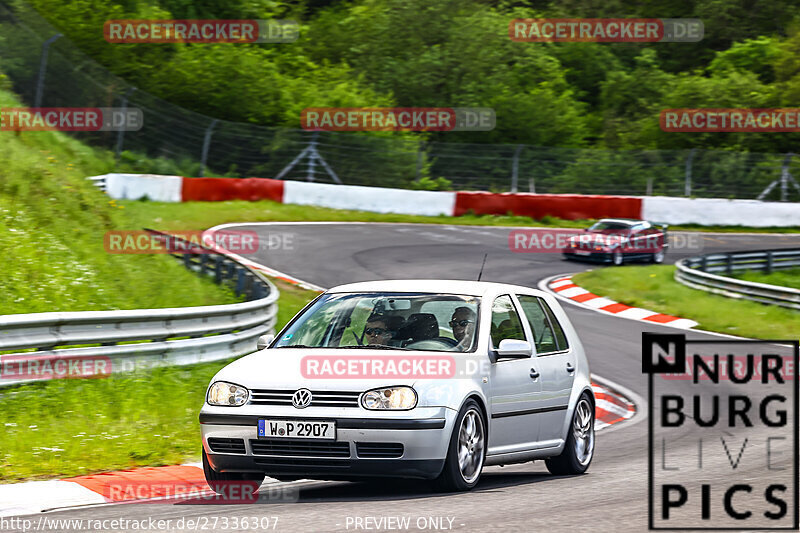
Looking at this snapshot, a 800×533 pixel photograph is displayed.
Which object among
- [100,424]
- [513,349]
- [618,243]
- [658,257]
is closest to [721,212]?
[658,257]

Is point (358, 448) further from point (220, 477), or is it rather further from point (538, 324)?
point (538, 324)

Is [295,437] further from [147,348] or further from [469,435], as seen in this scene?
[147,348]

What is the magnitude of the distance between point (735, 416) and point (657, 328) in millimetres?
7825

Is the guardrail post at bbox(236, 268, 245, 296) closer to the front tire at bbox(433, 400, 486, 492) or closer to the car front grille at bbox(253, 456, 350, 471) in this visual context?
the front tire at bbox(433, 400, 486, 492)

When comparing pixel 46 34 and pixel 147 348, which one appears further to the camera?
pixel 46 34

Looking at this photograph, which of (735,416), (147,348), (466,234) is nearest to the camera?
(147,348)

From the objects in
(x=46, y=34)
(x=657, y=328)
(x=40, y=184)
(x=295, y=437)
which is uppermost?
(x=46, y=34)

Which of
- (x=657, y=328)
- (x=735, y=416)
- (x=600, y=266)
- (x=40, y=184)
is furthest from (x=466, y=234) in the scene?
(x=735, y=416)

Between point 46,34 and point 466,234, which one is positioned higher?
point 46,34

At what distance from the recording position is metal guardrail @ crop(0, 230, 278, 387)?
10.1 meters

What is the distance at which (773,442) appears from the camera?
10.6m

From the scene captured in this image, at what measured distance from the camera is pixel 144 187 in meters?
30.4

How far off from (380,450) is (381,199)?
27457 millimetres

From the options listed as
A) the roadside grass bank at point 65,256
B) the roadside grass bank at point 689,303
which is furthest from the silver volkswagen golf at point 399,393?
the roadside grass bank at point 689,303
